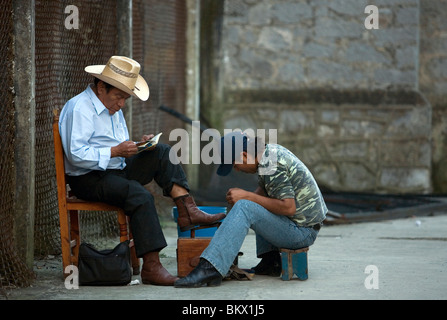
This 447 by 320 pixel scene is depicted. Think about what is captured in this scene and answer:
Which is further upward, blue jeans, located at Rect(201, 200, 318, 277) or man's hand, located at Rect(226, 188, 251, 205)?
man's hand, located at Rect(226, 188, 251, 205)

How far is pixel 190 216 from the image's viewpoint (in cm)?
542

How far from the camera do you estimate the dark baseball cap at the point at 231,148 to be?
16.9 ft

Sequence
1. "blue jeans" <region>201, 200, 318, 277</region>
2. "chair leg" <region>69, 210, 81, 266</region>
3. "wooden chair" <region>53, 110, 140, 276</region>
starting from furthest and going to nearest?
"chair leg" <region>69, 210, 81, 266</region>
"wooden chair" <region>53, 110, 140, 276</region>
"blue jeans" <region>201, 200, 318, 277</region>

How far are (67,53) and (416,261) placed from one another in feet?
10.1

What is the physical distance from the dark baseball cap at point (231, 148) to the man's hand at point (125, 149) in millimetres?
554

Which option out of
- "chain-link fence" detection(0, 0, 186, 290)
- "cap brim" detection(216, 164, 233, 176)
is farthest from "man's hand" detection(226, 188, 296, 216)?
"chain-link fence" detection(0, 0, 186, 290)

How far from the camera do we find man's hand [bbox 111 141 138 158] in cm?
524

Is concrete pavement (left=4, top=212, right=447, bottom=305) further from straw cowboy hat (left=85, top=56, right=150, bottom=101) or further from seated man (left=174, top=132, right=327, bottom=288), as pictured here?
straw cowboy hat (left=85, top=56, right=150, bottom=101)

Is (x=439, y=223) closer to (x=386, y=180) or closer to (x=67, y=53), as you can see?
(x=386, y=180)

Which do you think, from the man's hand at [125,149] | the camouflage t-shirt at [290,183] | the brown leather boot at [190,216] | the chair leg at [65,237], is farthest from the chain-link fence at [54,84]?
the camouflage t-shirt at [290,183]

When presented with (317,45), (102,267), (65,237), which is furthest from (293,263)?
(317,45)

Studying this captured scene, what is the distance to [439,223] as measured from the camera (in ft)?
27.6

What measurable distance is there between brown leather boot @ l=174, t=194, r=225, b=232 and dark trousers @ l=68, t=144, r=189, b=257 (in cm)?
10
